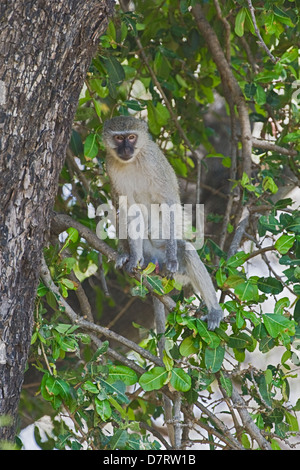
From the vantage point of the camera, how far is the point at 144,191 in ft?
14.6

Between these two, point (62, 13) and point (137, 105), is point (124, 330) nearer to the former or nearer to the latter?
point (137, 105)

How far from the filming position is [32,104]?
2.52m

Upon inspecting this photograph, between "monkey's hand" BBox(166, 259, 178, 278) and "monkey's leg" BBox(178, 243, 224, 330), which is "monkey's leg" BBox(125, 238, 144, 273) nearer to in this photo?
"monkey's hand" BBox(166, 259, 178, 278)

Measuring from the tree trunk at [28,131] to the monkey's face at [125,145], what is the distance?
1518 millimetres

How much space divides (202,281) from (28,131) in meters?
1.76

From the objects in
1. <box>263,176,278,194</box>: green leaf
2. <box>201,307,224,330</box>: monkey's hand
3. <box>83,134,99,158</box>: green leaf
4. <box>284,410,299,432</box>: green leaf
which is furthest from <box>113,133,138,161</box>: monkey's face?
<box>284,410,299,432</box>: green leaf

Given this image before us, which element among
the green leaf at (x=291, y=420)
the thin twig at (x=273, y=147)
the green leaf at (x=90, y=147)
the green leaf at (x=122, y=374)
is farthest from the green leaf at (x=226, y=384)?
the thin twig at (x=273, y=147)

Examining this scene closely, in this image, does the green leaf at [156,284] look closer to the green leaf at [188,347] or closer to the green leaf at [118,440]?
the green leaf at [188,347]

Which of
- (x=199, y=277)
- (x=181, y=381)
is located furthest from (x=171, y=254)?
(x=181, y=381)

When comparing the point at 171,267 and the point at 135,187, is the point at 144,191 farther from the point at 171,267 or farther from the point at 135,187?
the point at 171,267

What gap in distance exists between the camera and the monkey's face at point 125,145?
4.26 meters

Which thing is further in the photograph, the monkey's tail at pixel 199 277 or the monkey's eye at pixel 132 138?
the monkey's eye at pixel 132 138
